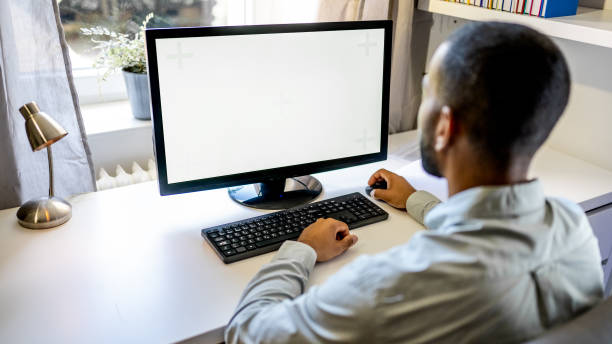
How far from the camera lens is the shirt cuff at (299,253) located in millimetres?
1078

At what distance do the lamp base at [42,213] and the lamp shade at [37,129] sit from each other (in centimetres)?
14

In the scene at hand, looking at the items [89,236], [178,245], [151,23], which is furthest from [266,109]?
[151,23]

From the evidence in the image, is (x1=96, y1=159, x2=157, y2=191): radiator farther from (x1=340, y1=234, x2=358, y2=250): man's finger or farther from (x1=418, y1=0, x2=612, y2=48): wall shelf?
(x1=418, y1=0, x2=612, y2=48): wall shelf

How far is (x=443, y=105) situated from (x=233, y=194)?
75 cm

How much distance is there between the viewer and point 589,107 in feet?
5.63

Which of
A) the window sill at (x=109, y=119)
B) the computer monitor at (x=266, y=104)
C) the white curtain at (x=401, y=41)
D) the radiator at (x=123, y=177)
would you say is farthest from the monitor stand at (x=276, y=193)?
the white curtain at (x=401, y=41)

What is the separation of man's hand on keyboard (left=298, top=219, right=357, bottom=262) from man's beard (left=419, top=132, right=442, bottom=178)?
315mm

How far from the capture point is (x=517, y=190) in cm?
77

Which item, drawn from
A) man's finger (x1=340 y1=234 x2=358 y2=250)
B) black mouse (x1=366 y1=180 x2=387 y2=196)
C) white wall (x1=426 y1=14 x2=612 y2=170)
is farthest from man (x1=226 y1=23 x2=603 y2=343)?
white wall (x1=426 y1=14 x2=612 y2=170)

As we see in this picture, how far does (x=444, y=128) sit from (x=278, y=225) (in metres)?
0.55

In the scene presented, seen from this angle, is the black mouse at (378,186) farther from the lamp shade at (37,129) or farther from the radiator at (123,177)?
the lamp shade at (37,129)

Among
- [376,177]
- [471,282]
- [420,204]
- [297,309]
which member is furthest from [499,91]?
[376,177]

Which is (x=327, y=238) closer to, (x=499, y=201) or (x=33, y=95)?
(x=499, y=201)

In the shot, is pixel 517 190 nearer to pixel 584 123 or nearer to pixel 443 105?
pixel 443 105
